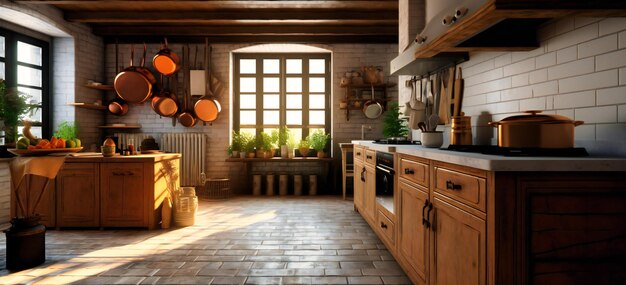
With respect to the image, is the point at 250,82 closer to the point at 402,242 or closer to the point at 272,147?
the point at 272,147

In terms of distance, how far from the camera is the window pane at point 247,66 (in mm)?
7059

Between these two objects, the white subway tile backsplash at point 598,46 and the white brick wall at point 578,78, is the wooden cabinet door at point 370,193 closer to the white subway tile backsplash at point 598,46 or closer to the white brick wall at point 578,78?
the white brick wall at point 578,78

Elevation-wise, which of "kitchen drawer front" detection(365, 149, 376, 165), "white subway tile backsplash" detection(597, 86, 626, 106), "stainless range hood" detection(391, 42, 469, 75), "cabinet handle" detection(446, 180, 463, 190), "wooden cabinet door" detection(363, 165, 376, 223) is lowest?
"wooden cabinet door" detection(363, 165, 376, 223)

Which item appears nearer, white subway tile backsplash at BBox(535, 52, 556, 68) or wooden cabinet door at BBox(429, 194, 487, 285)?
wooden cabinet door at BBox(429, 194, 487, 285)

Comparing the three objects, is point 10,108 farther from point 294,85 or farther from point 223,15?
point 294,85

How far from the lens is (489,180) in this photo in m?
1.48

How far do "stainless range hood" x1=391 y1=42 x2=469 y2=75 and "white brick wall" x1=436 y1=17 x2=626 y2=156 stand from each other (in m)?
0.55

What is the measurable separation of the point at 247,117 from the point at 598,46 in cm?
594

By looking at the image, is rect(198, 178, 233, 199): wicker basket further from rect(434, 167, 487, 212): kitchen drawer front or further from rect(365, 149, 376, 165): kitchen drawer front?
rect(434, 167, 487, 212): kitchen drawer front

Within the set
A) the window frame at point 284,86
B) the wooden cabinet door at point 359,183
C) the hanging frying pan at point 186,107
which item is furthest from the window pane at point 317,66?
the wooden cabinet door at point 359,183

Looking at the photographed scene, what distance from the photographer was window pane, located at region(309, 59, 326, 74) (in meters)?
7.07

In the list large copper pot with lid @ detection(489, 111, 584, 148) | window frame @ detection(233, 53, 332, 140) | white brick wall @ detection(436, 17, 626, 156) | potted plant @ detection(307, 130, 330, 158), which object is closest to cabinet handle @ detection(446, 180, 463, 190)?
large copper pot with lid @ detection(489, 111, 584, 148)

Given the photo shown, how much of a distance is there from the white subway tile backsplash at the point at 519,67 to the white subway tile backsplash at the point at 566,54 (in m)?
0.22

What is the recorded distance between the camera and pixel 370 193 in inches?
153
